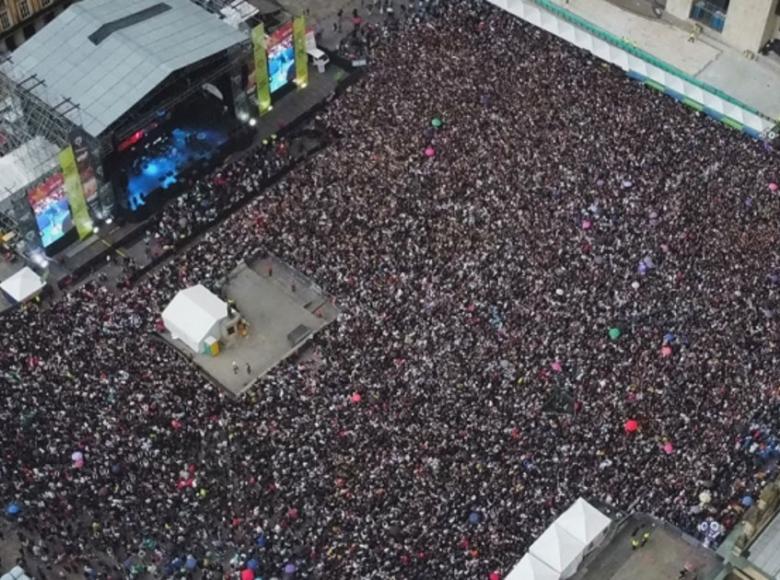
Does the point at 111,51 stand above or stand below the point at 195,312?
above

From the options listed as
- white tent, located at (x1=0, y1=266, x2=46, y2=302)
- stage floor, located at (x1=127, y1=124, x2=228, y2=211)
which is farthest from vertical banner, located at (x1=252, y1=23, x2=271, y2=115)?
white tent, located at (x1=0, y1=266, x2=46, y2=302)

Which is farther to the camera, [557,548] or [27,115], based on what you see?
[27,115]

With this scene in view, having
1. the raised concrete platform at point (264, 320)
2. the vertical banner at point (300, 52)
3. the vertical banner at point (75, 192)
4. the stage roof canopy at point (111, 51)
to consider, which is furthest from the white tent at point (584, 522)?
the vertical banner at point (300, 52)

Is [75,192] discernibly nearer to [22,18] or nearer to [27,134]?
[27,134]

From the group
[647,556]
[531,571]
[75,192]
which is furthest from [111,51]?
[647,556]

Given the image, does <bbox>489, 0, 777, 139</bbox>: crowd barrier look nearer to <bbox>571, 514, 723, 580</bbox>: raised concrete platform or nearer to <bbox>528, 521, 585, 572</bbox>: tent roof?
<bbox>571, 514, 723, 580</bbox>: raised concrete platform

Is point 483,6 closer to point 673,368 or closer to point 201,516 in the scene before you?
point 673,368
